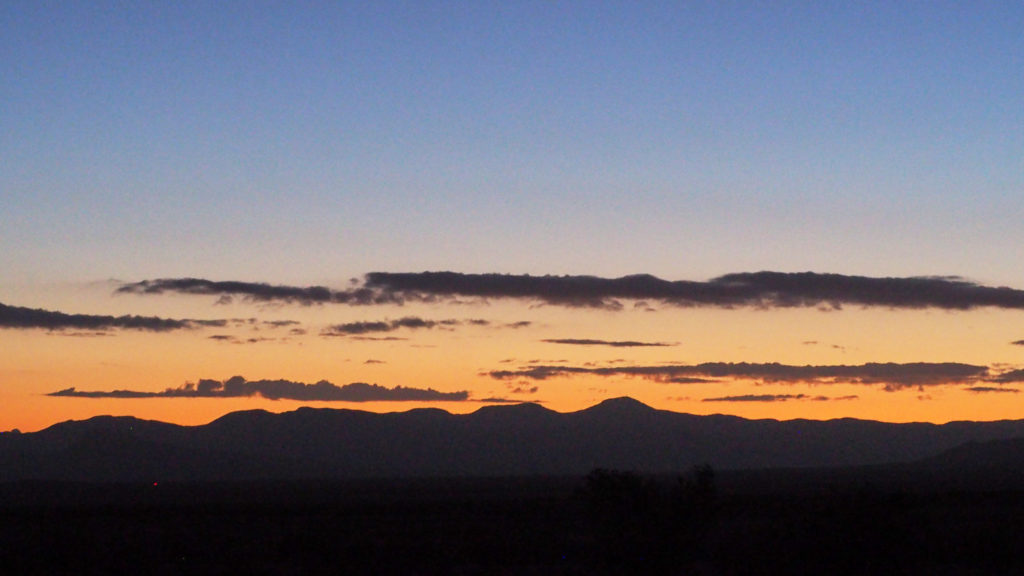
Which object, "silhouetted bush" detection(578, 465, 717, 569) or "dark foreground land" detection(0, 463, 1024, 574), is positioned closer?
"dark foreground land" detection(0, 463, 1024, 574)

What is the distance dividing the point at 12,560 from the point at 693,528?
37725 mm

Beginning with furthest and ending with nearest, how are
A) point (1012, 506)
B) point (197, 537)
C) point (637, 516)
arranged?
point (1012, 506) < point (197, 537) < point (637, 516)

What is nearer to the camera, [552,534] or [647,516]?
[647,516]

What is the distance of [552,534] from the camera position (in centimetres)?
7512

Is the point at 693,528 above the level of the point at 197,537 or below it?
above

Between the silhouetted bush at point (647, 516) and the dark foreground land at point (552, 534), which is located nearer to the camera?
the dark foreground land at point (552, 534)

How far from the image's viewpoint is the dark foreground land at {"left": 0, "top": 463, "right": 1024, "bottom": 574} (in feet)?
131

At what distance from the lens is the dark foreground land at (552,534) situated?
40062 mm

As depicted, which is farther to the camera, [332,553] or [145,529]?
[145,529]

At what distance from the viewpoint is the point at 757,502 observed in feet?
354

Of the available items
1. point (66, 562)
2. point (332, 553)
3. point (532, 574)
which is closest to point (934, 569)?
point (532, 574)

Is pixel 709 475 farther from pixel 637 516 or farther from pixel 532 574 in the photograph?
pixel 532 574

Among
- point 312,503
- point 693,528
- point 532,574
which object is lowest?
point 312,503

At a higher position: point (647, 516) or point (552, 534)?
point (647, 516)
